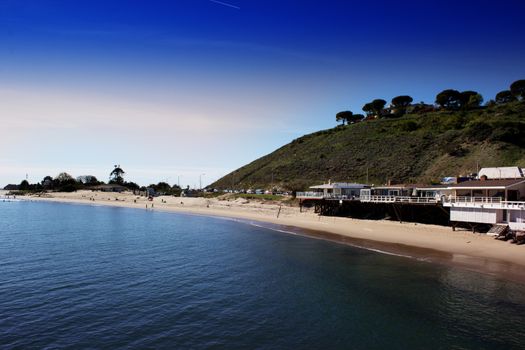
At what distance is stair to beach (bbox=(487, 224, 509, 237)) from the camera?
115ft

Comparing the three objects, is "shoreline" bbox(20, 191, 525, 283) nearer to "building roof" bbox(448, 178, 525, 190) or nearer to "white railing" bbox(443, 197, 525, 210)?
"white railing" bbox(443, 197, 525, 210)

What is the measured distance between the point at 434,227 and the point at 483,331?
27372 millimetres

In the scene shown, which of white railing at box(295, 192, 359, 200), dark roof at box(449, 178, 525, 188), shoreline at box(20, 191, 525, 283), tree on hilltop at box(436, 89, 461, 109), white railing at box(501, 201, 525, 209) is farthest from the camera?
tree on hilltop at box(436, 89, 461, 109)

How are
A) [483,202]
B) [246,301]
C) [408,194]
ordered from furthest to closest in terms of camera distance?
[408,194]
[483,202]
[246,301]

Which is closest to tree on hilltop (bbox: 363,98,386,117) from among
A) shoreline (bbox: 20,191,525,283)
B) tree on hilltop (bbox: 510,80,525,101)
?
tree on hilltop (bbox: 510,80,525,101)

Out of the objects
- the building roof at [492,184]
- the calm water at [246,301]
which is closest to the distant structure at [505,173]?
the building roof at [492,184]

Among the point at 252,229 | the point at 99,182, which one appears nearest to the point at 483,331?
the point at 252,229

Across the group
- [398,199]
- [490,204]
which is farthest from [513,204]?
[398,199]

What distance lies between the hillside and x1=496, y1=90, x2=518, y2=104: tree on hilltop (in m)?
12.6

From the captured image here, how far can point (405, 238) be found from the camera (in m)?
41.1

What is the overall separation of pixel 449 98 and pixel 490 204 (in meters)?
117

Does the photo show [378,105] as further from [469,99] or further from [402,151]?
[402,151]

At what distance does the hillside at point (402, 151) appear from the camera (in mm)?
80750

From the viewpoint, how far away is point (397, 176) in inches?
3351
